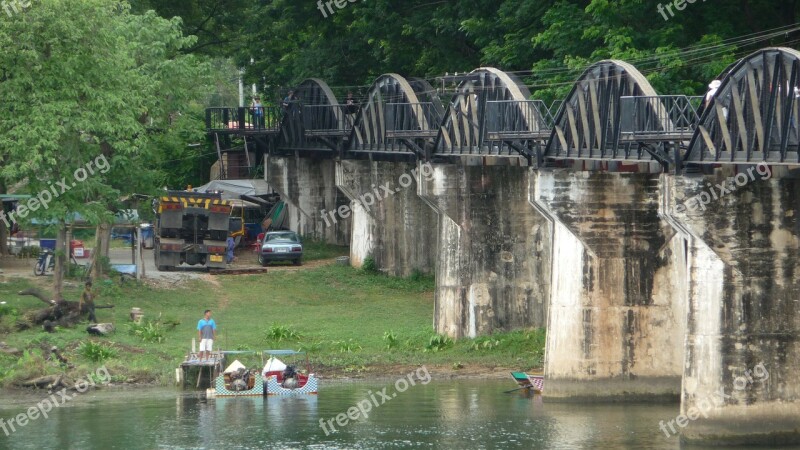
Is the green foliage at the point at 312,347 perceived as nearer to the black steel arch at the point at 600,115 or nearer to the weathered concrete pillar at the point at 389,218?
the black steel arch at the point at 600,115

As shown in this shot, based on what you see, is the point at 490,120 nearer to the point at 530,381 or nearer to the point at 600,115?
the point at 600,115

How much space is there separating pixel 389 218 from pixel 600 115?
2586 centimetres

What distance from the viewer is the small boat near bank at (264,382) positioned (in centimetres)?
4228

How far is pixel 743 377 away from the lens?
110ft

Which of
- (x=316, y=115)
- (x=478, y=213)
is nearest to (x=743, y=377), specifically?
(x=478, y=213)

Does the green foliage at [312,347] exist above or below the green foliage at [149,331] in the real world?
below

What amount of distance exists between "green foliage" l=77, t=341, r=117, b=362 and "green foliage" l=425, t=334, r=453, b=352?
31.5 feet

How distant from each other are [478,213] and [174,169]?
3876cm

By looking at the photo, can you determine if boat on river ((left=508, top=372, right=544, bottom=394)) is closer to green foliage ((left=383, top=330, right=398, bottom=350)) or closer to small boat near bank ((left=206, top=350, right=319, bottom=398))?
small boat near bank ((left=206, top=350, right=319, bottom=398))

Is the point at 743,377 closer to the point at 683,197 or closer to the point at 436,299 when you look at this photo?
the point at 683,197

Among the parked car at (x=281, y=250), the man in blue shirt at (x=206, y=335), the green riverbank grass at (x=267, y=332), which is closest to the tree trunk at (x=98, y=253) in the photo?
the green riverbank grass at (x=267, y=332)
